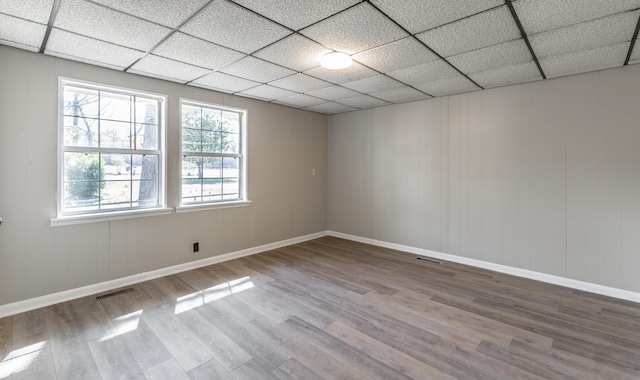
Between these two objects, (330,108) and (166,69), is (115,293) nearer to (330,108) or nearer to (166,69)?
(166,69)

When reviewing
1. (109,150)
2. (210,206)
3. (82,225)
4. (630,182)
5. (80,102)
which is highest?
(80,102)

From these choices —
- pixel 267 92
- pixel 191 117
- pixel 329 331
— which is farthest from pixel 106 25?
pixel 329 331

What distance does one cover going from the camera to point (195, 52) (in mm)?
2896

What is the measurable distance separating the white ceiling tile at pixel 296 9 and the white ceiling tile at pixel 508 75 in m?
2.22

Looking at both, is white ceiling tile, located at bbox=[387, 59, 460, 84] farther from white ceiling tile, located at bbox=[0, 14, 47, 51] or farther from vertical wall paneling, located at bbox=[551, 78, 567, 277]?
white ceiling tile, located at bbox=[0, 14, 47, 51]

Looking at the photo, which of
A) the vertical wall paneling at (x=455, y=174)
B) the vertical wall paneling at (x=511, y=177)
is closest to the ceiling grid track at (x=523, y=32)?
the vertical wall paneling at (x=511, y=177)

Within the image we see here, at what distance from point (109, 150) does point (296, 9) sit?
273cm

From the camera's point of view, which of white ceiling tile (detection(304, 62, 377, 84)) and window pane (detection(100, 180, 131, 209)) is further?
window pane (detection(100, 180, 131, 209))

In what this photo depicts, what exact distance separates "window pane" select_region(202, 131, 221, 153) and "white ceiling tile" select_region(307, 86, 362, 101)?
1.52 m

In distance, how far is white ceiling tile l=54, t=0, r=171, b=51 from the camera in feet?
7.00

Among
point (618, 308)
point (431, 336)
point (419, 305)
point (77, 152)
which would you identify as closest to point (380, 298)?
point (419, 305)

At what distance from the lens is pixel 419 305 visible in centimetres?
308

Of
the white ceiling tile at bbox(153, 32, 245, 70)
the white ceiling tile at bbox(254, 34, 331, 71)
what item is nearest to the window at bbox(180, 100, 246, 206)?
the white ceiling tile at bbox(153, 32, 245, 70)

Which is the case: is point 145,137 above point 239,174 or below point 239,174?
above
